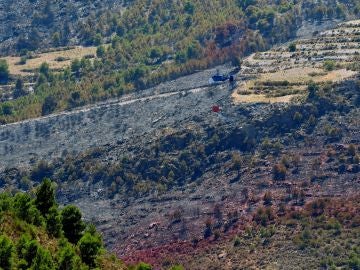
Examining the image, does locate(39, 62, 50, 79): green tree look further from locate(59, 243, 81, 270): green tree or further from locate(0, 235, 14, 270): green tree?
locate(0, 235, 14, 270): green tree

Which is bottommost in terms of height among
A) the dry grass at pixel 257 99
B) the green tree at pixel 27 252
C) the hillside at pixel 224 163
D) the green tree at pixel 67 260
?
the hillside at pixel 224 163

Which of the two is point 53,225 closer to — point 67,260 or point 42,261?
point 67,260

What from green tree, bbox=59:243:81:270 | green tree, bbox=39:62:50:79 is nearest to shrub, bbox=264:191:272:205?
green tree, bbox=59:243:81:270

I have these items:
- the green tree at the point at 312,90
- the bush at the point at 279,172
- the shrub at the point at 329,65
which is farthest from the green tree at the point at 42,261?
the shrub at the point at 329,65

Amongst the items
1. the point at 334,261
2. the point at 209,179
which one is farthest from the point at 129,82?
the point at 334,261

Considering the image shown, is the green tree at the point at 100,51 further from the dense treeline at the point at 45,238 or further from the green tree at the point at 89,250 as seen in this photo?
the green tree at the point at 89,250

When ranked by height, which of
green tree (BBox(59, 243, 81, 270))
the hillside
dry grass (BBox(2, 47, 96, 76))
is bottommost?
dry grass (BBox(2, 47, 96, 76))

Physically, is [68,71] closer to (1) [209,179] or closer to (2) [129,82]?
(2) [129,82]
